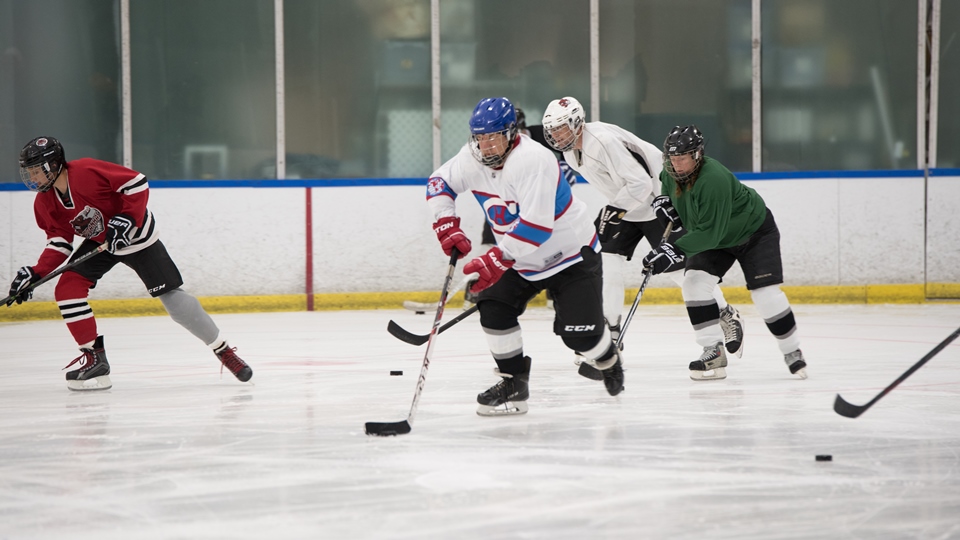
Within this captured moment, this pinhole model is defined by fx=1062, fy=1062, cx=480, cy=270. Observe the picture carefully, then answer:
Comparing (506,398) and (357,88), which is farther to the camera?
(357,88)

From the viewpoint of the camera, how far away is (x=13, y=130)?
6980mm

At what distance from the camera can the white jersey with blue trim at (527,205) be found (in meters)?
2.99

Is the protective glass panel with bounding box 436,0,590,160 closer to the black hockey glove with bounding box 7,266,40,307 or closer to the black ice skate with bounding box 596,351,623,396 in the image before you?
the black hockey glove with bounding box 7,266,40,307

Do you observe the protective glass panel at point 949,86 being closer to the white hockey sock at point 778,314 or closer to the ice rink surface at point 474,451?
the ice rink surface at point 474,451

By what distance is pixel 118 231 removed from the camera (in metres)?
3.65

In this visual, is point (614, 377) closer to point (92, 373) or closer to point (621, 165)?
point (621, 165)

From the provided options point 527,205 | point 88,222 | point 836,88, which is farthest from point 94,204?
point 836,88

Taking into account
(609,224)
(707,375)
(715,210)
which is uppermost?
(715,210)

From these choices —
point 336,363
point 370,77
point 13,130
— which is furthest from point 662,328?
point 13,130

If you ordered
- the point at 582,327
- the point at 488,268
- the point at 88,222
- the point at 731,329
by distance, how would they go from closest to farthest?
the point at 488,268
the point at 582,327
the point at 88,222
the point at 731,329

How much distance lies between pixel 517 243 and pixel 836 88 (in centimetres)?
Answer: 529

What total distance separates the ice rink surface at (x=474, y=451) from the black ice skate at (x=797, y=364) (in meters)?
0.08

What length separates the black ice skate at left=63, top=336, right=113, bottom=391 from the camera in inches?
148

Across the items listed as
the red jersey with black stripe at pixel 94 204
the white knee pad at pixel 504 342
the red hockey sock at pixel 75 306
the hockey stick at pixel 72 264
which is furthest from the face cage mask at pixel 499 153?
the red hockey sock at pixel 75 306
